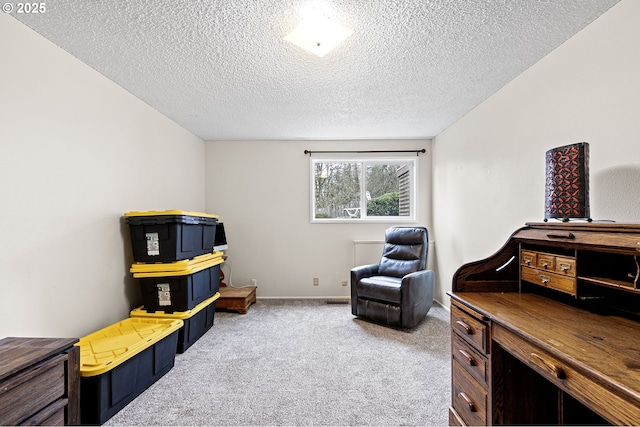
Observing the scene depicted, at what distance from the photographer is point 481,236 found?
2904 mm

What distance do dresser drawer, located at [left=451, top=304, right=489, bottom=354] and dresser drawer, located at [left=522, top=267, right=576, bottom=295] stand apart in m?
0.40

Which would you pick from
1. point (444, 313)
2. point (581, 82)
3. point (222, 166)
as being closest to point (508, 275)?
point (581, 82)

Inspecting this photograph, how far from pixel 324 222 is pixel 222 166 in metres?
1.80

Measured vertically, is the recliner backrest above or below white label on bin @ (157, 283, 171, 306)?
above

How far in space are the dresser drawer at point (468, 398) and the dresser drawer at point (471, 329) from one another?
0.63ft

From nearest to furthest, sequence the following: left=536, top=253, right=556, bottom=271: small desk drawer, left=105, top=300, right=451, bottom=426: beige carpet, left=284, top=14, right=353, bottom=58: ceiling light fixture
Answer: left=536, top=253, right=556, bottom=271: small desk drawer, left=284, top=14, right=353, bottom=58: ceiling light fixture, left=105, top=300, right=451, bottom=426: beige carpet

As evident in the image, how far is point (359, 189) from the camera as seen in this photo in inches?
175

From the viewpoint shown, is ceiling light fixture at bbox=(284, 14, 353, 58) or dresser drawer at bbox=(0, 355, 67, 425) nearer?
dresser drawer at bbox=(0, 355, 67, 425)

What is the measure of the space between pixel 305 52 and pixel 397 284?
2.47 metres

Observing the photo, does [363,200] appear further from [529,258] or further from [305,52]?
[529,258]

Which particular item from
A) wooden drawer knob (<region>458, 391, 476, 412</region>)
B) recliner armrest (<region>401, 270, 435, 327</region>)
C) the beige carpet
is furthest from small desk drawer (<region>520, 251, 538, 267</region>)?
recliner armrest (<region>401, 270, 435, 327</region>)

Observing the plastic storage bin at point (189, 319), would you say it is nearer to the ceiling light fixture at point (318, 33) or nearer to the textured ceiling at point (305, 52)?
the textured ceiling at point (305, 52)

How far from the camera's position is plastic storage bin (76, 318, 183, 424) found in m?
1.65

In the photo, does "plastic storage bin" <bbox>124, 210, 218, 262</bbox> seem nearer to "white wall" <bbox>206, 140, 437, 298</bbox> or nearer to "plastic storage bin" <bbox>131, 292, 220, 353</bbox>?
"plastic storage bin" <bbox>131, 292, 220, 353</bbox>
